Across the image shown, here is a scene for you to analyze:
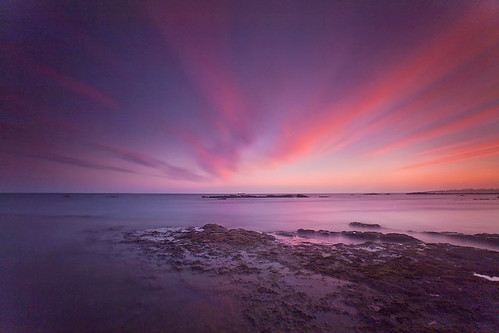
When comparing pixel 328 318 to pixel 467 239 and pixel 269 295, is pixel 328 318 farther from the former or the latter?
pixel 467 239

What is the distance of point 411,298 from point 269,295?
15.2 ft

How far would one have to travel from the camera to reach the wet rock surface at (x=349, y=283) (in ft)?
20.0

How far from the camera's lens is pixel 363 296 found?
7.44m

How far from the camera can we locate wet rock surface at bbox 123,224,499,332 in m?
6.08

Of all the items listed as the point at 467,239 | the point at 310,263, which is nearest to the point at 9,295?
the point at 310,263

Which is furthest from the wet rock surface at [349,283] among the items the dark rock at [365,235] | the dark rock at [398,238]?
the dark rock at [365,235]

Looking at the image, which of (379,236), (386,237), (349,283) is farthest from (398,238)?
(349,283)

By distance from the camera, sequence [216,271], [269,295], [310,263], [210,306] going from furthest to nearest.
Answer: [310,263], [216,271], [269,295], [210,306]

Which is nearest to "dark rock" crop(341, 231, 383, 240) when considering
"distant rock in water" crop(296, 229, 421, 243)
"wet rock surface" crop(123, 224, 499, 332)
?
"distant rock in water" crop(296, 229, 421, 243)

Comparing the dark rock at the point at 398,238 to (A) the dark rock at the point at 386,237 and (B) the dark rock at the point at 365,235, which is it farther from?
(B) the dark rock at the point at 365,235

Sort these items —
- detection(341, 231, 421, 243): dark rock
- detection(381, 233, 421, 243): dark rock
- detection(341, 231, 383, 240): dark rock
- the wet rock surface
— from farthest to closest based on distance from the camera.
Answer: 1. detection(341, 231, 383, 240): dark rock
2. detection(341, 231, 421, 243): dark rock
3. detection(381, 233, 421, 243): dark rock
4. the wet rock surface

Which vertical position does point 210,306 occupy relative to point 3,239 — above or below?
below

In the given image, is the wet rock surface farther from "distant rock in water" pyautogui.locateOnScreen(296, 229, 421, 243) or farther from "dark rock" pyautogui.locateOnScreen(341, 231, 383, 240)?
"dark rock" pyautogui.locateOnScreen(341, 231, 383, 240)

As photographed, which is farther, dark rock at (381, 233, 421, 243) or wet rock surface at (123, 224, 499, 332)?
dark rock at (381, 233, 421, 243)
